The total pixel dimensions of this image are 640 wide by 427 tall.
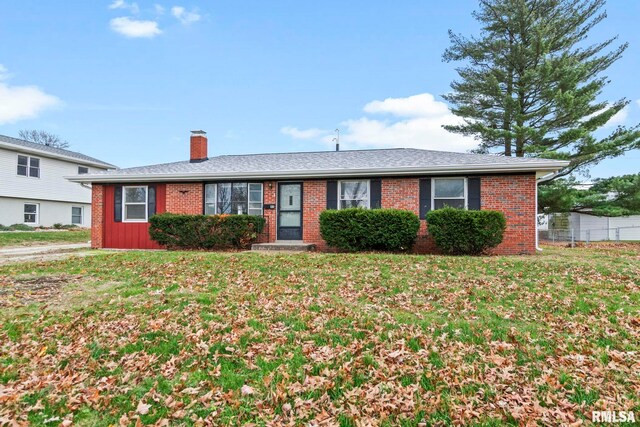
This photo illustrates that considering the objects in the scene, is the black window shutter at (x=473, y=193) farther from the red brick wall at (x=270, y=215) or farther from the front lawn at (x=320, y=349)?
the red brick wall at (x=270, y=215)

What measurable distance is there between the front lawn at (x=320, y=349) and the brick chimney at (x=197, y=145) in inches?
375

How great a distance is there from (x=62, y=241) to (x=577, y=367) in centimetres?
1948

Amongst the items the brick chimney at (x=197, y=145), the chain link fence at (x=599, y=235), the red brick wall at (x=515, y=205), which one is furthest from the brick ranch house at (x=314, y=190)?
the chain link fence at (x=599, y=235)

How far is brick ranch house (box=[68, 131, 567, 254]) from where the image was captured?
10.9m

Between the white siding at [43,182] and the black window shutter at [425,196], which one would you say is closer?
the black window shutter at [425,196]

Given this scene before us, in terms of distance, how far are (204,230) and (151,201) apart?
3021 millimetres

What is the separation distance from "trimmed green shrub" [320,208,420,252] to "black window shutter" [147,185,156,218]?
6587mm

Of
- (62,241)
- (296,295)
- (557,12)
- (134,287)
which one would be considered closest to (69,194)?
(62,241)

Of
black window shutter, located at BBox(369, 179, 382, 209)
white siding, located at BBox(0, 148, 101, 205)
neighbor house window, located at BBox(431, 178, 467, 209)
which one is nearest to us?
neighbor house window, located at BBox(431, 178, 467, 209)

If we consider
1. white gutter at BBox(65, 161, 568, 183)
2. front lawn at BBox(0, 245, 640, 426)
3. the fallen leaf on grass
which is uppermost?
white gutter at BBox(65, 161, 568, 183)

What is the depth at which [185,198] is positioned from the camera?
13.1 meters

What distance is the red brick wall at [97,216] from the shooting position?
13.4 metres

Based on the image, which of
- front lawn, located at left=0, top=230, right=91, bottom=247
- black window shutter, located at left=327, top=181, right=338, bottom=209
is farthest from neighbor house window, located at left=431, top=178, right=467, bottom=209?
front lawn, located at left=0, top=230, right=91, bottom=247

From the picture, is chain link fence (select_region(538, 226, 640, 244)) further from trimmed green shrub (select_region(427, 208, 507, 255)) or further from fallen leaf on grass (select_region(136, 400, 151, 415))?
fallen leaf on grass (select_region(136, 400, 151, 415))
